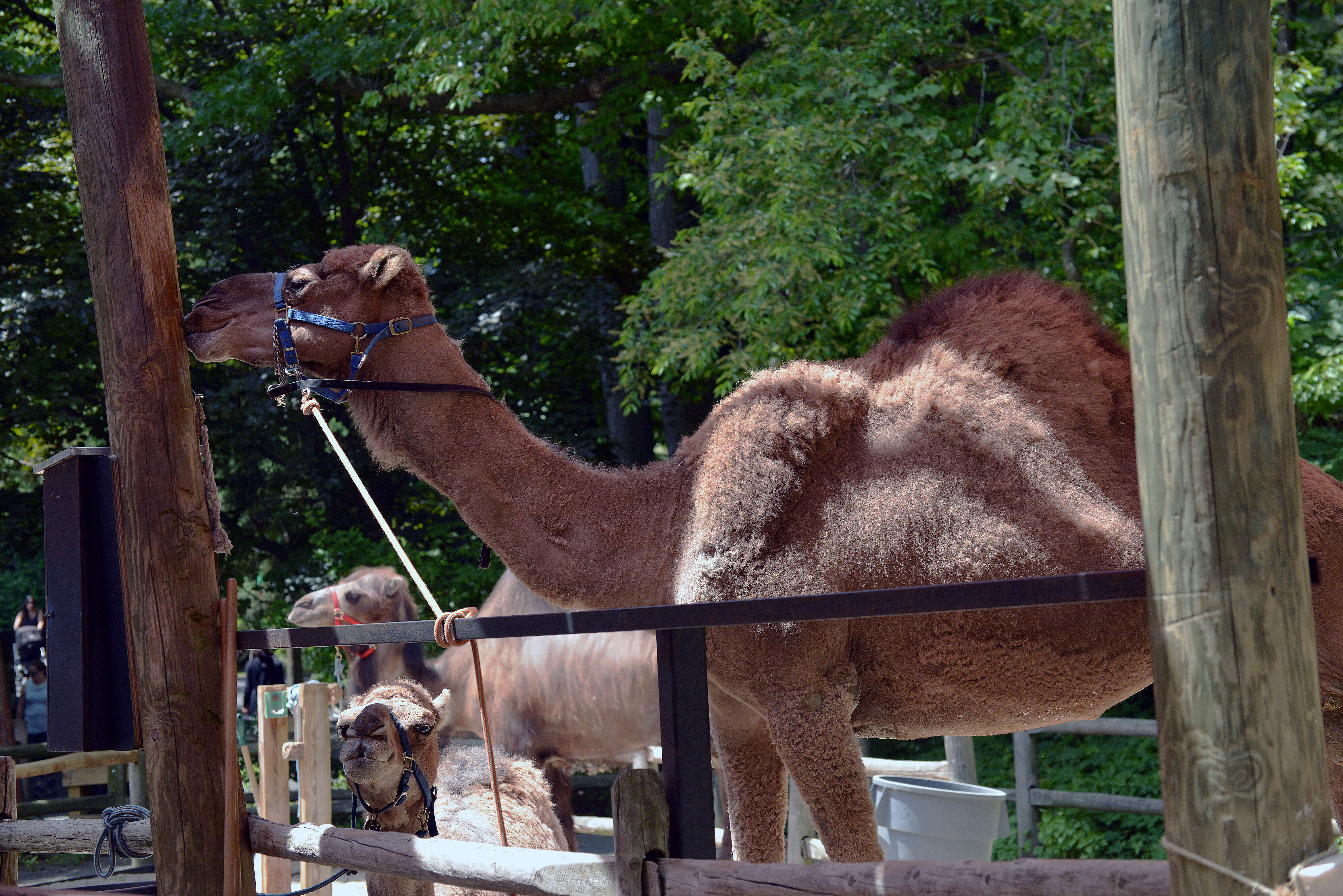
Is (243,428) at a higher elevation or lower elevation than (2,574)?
higher

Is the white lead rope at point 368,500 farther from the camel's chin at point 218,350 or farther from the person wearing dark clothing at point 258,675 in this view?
the person wearing dark clothing at point 258,675

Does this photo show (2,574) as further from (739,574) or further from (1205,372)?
(1205,372)

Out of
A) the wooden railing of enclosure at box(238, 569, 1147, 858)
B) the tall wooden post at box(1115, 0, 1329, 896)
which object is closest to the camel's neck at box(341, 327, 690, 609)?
the wooden railing of enclosure at box(238, 569, 1147, 858)

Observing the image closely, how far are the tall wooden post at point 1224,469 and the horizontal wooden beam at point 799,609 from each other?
109 mm

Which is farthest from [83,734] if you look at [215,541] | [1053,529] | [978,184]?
[978,184]

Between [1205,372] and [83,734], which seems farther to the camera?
[83,734]

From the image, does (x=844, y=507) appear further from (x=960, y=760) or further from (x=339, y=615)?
(x=960, y=760)

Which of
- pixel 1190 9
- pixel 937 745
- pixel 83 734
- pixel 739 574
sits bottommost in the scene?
pixel 937 745

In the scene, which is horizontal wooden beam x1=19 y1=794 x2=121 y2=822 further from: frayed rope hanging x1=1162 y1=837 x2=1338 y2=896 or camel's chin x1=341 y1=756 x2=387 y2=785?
frayed rope hanging x1=1162 y1=837 x2=1338 y2=896

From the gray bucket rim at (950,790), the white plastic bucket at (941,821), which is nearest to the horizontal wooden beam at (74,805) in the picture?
the gray bucket rim at (950,790)

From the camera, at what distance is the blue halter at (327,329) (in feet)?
12.1

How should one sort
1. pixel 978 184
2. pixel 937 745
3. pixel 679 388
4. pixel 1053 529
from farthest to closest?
pixel 937 745 < pixel 679 388 < pixel 978 184 < pixel 1053 529

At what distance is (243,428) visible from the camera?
11891 millimetres

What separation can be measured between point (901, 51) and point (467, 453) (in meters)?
5.96
